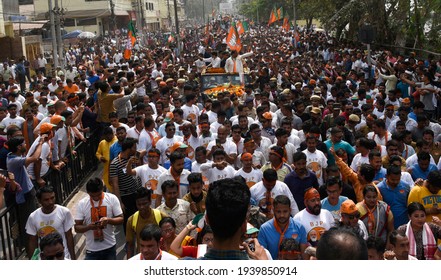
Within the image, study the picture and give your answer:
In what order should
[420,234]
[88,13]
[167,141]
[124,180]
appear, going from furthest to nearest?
[88,13]
[167,141]
[124,180]
[420,234]

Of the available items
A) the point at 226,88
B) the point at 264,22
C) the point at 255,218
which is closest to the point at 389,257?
the point at 255,218

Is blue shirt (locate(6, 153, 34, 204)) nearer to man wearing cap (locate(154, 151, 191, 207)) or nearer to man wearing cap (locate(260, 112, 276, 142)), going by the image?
man wearing cap (locate(154, 151, 191, 207))

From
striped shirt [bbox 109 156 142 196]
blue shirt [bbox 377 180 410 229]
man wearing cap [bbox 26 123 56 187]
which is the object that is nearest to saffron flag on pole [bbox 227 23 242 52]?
man wearing cap [bbox 26 123 56 187]

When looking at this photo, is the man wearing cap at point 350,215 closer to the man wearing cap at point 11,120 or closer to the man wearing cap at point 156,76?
the man wearing cap at point 11,120

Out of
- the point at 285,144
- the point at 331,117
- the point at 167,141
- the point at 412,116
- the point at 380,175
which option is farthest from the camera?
the point at 331,117

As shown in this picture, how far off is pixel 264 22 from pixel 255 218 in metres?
79.2

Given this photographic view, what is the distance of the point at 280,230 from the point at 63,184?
17.5ft

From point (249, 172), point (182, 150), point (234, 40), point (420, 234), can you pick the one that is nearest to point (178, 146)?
point (182, 150)

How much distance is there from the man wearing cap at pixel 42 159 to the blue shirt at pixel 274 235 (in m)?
3.89

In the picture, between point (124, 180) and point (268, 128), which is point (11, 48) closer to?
point (268, 128)

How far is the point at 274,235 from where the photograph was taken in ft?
18.8

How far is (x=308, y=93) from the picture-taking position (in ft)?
45.7

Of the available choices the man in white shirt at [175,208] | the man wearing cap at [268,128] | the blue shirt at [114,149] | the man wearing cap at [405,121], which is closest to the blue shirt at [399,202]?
the man in white shirt at [175,208]

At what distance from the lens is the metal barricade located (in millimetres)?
7582
